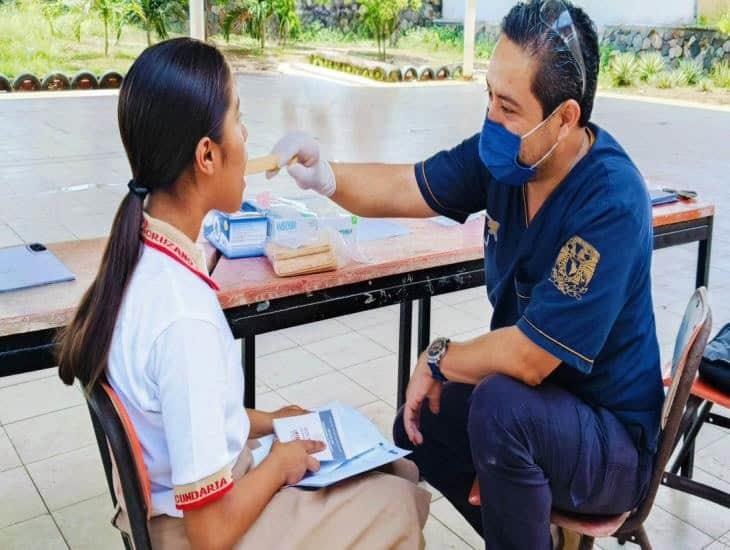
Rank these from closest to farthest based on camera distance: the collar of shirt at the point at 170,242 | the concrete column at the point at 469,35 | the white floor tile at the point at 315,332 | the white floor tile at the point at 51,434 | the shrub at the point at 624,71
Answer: the collar of shirt at the point at 170,242 → the white floor tile at the point at 51,434 → the white floor tile at the point at 315,332 → the shrub at the point at 624,71 → the concrete column at the point at 469,35

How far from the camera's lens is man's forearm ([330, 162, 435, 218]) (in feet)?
6.52

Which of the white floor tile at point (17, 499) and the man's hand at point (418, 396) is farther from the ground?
the man's hand at point (418, 396)

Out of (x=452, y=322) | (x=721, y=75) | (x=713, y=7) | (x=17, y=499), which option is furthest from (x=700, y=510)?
(x=713, y=7)

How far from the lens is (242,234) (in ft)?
5.93

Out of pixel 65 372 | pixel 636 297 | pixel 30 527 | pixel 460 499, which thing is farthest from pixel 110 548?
pixel 636 297

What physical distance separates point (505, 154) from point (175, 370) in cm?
82

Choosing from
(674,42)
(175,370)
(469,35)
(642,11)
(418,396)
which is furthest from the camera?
(642,11)

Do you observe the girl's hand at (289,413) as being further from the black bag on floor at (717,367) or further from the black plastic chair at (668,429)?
the black bag on floor at (717,367)

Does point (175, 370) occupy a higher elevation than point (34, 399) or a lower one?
higher

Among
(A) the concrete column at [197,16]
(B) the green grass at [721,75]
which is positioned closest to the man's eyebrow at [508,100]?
(A) the concrete column at [197,16]

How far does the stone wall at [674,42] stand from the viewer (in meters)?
14.4

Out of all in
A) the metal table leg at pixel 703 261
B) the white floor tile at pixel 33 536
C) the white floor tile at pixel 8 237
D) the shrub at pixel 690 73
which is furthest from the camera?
the shrub at pixel 690 73

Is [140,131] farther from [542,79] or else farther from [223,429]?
[542,79]

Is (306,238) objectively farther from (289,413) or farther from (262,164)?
(289,413)
